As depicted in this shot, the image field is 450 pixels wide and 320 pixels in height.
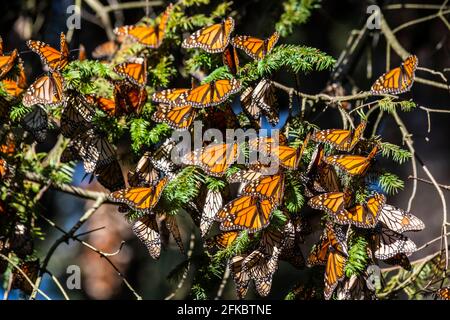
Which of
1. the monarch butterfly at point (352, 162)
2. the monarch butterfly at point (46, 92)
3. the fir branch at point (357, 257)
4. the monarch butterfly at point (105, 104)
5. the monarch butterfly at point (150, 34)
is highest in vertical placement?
the monarch butterfly at point (150, 34)

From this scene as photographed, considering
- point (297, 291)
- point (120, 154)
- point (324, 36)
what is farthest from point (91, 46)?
point (297, 291)

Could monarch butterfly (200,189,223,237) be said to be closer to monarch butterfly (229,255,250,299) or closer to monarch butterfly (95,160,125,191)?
monarch butterfly (229,255,250,299)

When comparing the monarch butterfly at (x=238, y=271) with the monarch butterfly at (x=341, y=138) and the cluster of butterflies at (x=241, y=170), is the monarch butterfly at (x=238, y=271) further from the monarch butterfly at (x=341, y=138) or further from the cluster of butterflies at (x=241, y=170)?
the monarch butterfly at (x=341, y=138)

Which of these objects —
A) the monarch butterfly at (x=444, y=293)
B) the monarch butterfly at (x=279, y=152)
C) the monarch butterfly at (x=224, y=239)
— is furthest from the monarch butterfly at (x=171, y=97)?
the monarch butterfly at (x=444, y=293)

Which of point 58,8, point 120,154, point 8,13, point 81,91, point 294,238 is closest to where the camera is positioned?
point 294,238

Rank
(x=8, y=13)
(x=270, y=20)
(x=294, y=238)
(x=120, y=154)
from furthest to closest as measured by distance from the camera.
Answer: (x=8, y=13) → (x=270, y=20) → (x=120, y=154) → (x=294, y=238)
